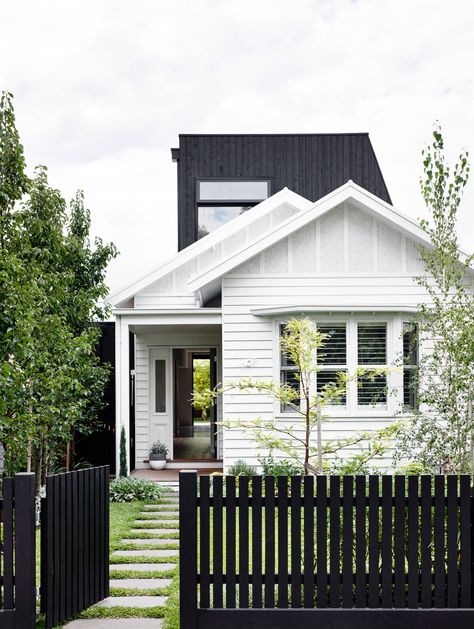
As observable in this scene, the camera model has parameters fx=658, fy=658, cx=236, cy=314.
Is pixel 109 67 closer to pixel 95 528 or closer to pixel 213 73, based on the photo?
pixel 213 73

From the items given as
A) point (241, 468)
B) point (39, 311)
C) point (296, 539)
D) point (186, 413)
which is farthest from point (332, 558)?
point (186, 413)

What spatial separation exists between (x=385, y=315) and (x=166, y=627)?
7529 mm

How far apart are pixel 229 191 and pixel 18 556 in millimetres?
14038

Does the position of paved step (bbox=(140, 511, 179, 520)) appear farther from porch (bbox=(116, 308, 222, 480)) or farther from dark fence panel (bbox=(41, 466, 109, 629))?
dark fence panel (bbox=(41, 466, 109, 629))

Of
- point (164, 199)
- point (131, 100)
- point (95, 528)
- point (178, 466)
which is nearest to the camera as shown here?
point (95, 528)

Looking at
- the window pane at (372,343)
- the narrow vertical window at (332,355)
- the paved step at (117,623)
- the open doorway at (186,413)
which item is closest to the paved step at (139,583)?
the paved step at (117,623)

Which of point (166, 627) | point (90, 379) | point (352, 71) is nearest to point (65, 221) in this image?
point (90, 379)

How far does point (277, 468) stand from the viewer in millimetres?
10344

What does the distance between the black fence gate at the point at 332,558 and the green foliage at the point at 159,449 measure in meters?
9.24

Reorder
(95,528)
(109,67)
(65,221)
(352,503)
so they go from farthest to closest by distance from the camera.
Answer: (109,67) < (65,221) < (95,528) < (352,503)

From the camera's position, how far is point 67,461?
12.7m

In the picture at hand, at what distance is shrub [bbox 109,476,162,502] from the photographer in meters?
11.1

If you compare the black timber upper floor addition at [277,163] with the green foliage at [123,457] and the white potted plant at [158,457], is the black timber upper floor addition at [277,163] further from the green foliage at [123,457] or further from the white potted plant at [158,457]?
the green foliage at [123,457]

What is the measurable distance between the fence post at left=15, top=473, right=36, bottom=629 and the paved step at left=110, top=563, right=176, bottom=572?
230cm
